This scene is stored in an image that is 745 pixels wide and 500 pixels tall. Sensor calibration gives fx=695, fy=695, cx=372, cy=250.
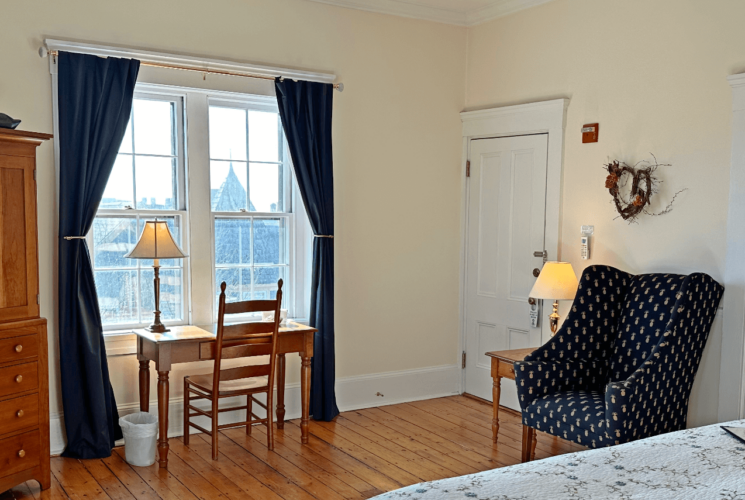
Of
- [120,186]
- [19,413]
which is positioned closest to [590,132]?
[120,186]

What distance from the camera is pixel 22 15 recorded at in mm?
4047

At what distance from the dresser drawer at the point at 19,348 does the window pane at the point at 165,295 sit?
1.02 metres

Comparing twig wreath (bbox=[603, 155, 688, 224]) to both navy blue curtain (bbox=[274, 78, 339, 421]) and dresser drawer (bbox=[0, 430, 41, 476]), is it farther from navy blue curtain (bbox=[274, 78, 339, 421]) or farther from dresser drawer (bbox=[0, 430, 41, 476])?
dresser drawer (bbox=[0, 430, 41, 476])

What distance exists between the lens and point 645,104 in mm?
4312

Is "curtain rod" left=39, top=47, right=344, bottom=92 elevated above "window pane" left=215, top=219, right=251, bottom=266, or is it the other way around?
"curtain rod" left=39, top=47, right=344, bottom=92

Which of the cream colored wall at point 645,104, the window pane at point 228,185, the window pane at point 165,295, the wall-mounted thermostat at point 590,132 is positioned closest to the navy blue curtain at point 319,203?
the window pane at point 228,185

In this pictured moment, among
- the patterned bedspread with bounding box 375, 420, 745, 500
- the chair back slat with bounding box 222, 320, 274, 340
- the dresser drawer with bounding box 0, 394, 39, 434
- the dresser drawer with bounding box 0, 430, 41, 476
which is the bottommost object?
the dresser drawer with bounding box 0, 430, 41, 476

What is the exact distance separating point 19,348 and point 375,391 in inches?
106

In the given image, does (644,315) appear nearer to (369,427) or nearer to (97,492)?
(369,427)

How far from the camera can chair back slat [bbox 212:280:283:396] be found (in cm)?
411

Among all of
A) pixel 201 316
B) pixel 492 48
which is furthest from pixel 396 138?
pixel 201 316

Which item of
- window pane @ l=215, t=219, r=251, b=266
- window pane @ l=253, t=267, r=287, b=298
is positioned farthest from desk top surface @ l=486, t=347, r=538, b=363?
window pane @ l=215, t=219, r=251, b=266

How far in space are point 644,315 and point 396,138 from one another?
2.36 metres

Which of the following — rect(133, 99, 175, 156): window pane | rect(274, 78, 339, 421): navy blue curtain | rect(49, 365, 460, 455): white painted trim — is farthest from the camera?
rect(274, 78, 339, 421): navy blue curtain
